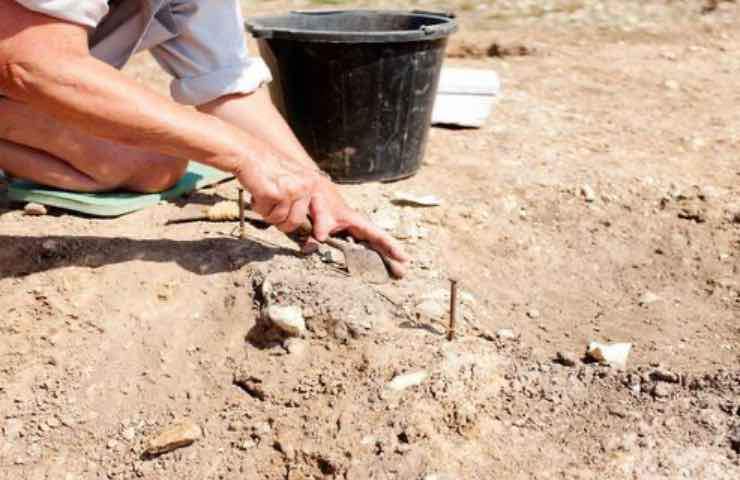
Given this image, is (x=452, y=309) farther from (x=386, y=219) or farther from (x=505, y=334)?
(x=386, y=219)

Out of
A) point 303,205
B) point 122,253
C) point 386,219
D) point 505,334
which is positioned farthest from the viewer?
point 386,219

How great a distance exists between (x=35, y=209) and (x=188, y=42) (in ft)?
2.00

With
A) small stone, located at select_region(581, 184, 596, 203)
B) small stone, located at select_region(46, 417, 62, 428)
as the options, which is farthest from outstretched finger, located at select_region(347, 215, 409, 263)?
small stone, located at select_region(581, 184, 596, 203)

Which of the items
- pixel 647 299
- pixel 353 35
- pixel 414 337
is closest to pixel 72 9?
pixel 414 337

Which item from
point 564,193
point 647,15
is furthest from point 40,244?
point 647,15

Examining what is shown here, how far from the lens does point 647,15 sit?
5.32 m

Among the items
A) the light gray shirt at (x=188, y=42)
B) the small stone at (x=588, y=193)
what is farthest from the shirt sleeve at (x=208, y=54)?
the small stone at (x=588, y=193)

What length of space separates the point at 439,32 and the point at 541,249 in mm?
741

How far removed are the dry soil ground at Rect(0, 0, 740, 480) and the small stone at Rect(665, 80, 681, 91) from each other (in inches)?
37.8

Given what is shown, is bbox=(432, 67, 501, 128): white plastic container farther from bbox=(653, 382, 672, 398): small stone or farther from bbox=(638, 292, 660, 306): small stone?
bbox=(653, 382, 672, 398): small stone

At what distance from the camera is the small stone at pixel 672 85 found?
412 centimetres

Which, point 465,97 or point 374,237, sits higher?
point 374,237

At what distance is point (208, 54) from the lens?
251 cm

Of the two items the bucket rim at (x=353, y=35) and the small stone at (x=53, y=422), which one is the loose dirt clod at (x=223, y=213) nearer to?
the bucket rim at (x=353, y=35)
